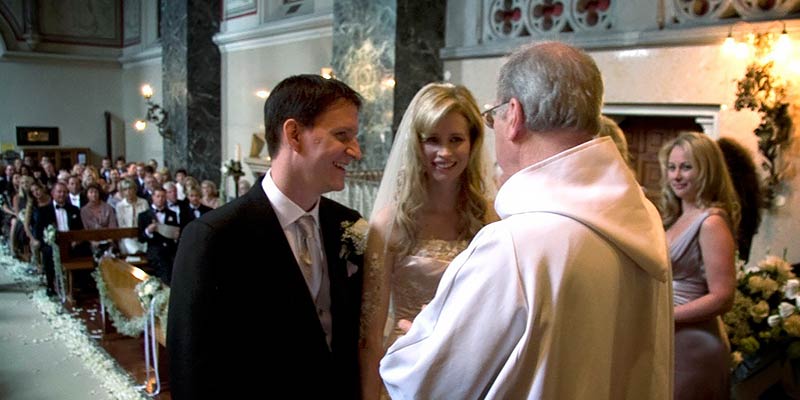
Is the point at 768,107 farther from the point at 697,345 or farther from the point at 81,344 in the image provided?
the point at 81,344

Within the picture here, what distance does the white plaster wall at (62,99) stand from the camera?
15773mm

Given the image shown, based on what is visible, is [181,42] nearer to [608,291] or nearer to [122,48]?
[122,48]

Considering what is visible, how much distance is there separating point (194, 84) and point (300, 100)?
11235 millimetres

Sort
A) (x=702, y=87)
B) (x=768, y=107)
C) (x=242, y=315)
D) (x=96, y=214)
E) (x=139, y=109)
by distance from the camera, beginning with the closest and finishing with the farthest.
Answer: (x=242, y=315)
(x=768, y=107)
(x=702, y=87)
(x=96, y=214)
(x=139, y=109)

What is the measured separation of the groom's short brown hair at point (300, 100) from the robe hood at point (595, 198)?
65 centimetres

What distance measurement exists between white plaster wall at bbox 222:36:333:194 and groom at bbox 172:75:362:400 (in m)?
8.24

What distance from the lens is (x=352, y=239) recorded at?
6.38 feet

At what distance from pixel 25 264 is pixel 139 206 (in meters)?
2.07

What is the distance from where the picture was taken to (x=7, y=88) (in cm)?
1568

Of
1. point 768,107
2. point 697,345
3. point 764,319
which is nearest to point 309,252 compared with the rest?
point 697,345

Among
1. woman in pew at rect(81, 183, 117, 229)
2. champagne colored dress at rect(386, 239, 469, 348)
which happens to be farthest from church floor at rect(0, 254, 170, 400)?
champagne colored dress at rect(386, 239, 469, 348)

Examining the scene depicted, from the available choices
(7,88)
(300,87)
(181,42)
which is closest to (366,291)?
(300,87)

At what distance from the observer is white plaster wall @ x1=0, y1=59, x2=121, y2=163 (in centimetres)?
1577

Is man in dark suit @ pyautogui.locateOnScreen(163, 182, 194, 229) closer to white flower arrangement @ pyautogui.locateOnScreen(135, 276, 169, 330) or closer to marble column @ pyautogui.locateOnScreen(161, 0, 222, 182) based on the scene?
white flower arrangement @ pyautogui.locateOnScreen(135, 276, 169, 330)
